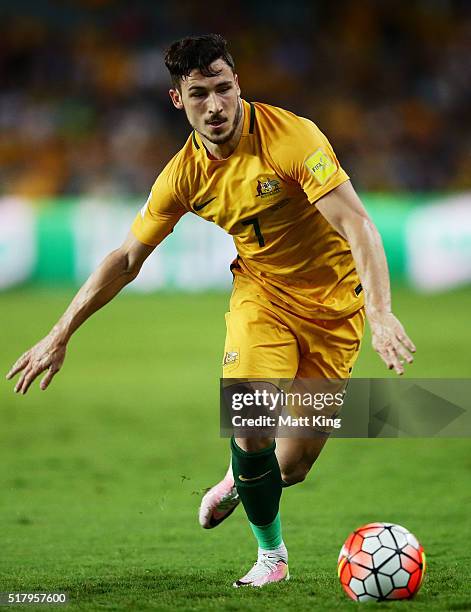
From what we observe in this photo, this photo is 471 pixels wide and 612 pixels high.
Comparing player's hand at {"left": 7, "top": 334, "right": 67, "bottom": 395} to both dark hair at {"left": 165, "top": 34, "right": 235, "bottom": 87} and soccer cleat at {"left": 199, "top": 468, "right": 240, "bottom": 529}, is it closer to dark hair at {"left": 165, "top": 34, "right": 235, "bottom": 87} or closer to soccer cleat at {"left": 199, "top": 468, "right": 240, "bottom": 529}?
soccer cleat at {"left": 199, "top": 468, "right": 240, "bottom": 529}

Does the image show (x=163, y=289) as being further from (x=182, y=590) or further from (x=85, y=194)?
(x=182, y=590)

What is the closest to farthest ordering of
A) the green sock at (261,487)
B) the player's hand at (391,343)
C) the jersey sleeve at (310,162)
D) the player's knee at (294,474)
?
1. the player's hand at (391,343)
2. the jersey sleeve at (310,162)
3. the green sock at (261,487)
4. the player's knee at (294,474)

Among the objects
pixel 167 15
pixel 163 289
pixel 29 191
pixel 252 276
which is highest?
pixel 167 15

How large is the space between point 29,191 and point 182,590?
45.6 feet

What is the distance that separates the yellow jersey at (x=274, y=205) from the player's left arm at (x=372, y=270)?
0.07 m

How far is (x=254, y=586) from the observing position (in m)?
4.07

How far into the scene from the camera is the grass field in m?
4.04

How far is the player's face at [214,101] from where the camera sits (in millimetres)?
4109

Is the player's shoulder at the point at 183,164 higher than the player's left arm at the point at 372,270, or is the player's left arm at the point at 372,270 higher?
the player's shoulder at the point at 183,164

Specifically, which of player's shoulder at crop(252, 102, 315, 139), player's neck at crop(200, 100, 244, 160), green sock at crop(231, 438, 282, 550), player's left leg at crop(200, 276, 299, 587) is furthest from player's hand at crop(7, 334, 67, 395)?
player's shoulder at crop(252, 102, 315, 139)

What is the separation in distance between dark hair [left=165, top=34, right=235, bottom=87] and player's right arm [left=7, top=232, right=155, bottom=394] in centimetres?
77

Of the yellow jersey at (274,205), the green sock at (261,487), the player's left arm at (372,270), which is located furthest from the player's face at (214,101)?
the green sock at (261,487)

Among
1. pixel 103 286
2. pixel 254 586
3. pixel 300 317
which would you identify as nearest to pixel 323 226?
pixel 300 317

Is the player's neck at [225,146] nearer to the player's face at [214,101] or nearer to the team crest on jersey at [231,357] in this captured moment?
the player's face at [214,101]
